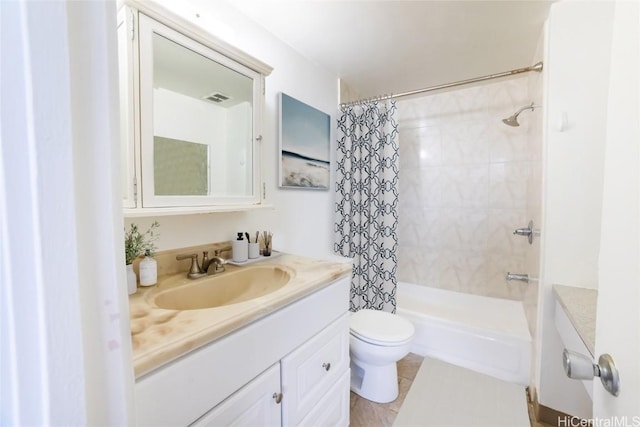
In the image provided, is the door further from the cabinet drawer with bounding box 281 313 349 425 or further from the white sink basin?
the white sink basin

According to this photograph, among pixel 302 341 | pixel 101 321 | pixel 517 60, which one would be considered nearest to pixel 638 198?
pixel 101 321

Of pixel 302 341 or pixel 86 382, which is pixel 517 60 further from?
pixel 86 382

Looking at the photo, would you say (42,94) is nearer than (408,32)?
Yes

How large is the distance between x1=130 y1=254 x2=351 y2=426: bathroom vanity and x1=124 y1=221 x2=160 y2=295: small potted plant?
2.5 inches

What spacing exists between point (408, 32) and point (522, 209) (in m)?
1.65

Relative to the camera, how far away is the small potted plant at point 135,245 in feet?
3.03

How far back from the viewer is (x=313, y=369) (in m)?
1.05

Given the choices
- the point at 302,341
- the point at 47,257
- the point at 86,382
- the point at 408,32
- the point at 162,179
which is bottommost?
the point at 302,341

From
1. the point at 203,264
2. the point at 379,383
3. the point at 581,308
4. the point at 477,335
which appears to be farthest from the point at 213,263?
the point at 477,335

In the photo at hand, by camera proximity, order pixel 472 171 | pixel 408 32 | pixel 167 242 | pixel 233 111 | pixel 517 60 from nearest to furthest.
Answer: pixel 167 242
pixel 233 111
pixel 408 32
pixel 517 60
pixel 472 171

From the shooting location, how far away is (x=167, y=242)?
1.17 metres

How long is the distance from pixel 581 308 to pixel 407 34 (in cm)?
162

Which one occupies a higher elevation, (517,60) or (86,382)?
(517,60)

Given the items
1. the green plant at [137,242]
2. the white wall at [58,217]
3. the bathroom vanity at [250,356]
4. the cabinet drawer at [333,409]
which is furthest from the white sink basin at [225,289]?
the white wall at [58,217]
